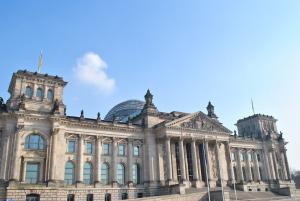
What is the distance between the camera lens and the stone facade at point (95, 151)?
4650 cm

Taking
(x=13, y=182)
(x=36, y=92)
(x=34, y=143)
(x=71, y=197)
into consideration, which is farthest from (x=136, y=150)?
(x=13, y=182)

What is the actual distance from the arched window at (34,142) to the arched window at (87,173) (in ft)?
28.6

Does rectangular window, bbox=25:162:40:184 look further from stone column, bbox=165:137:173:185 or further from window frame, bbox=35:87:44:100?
stone column, bbox=165:137:173:185

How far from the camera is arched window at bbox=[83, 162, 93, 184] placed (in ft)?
173

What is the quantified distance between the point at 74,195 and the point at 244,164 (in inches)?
1834

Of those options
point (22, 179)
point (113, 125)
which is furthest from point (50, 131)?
point (113, 125)

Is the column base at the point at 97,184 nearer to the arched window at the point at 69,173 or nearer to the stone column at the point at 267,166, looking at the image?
the arched window at the point at 69,173

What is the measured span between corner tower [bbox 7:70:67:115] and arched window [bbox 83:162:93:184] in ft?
34.4

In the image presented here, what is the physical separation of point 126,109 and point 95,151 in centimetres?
2837

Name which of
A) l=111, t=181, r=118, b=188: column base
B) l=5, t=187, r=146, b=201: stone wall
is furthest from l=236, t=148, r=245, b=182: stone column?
l=111, t=181, r=118, b=188: column base

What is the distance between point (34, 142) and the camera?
4844cm

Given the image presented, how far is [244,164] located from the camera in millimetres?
77438

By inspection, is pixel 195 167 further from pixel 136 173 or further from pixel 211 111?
pixel 211 111

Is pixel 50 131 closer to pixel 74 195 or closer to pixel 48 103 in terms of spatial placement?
pixel 48 103
